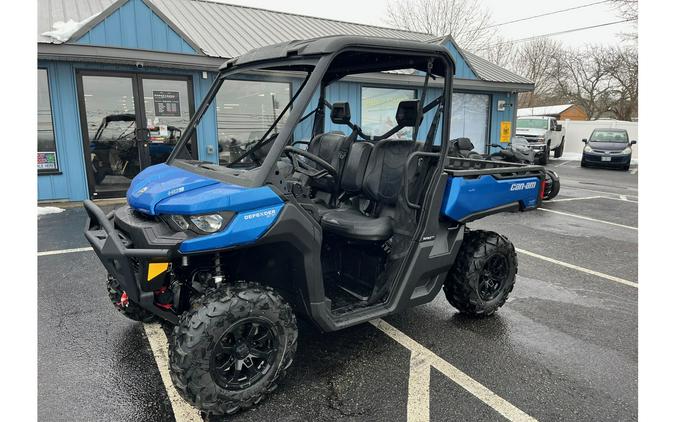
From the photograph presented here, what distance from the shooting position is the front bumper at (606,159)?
17.1 meters

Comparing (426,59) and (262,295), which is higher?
(426,59)

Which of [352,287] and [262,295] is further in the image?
[352,287]

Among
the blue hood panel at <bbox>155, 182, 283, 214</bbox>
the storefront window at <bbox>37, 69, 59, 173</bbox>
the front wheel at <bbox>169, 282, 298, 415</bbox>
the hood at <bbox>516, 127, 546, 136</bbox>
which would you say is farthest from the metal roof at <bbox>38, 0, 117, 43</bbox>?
the hood at <bbox>516, 127, 546, 136</bbox>

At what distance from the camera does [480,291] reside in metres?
3.78

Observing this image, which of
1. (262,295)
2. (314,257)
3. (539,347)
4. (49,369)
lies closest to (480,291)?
(539,347)

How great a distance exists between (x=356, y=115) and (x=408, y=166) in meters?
8.84

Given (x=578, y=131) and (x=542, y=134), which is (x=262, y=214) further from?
(x=578, y=131)

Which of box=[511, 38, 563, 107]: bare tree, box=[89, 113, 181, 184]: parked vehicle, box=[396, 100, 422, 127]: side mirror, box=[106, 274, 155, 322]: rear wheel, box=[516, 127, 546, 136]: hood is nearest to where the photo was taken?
box=[396, 100, 422, 127]: side mirror

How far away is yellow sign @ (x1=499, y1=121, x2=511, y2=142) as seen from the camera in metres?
15.2

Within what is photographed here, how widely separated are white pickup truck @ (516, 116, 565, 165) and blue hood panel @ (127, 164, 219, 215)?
58.4 feet

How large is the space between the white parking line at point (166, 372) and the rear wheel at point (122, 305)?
0.13 meters

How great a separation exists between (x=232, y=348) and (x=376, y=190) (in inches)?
67.2

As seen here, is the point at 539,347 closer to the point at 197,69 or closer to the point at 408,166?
the point at 408,166

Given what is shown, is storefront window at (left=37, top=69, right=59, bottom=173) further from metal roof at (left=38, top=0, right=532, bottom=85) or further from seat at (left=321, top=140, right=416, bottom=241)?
seat at (left=321, top=140, right=416, bottom=241)
